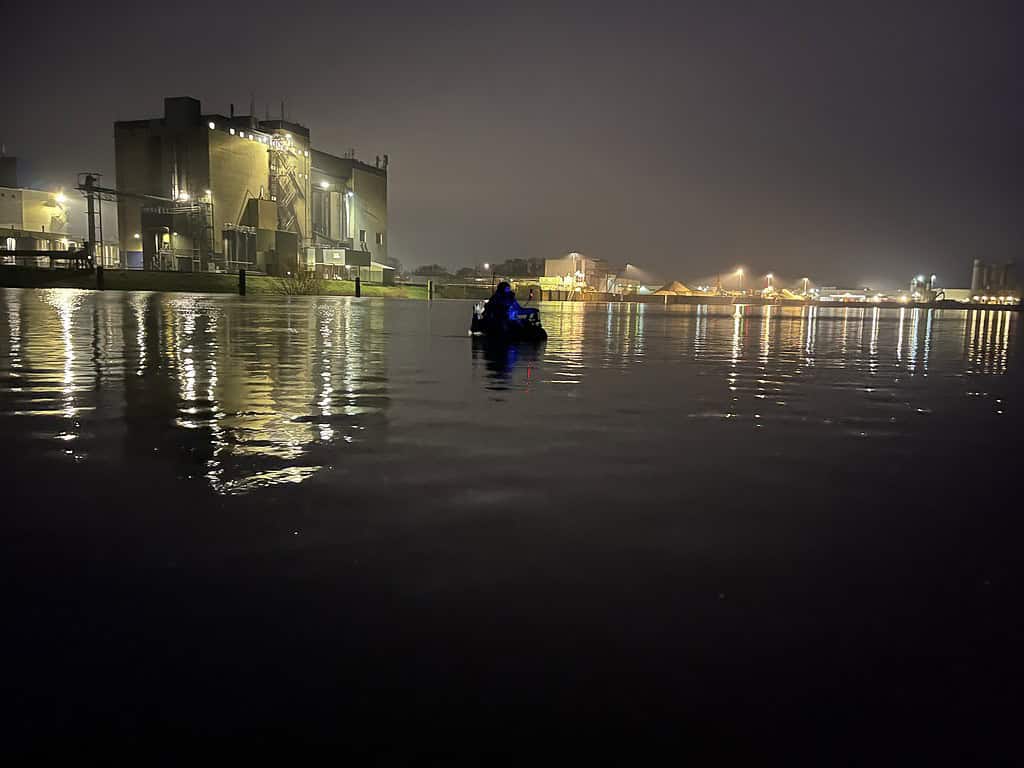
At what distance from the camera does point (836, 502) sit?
5051mm

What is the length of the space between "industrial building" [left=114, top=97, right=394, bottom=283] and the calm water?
70.6 meters

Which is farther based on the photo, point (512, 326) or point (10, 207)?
point (10, 207)

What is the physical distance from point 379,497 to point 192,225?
76793mm

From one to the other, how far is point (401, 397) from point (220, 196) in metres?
72.3

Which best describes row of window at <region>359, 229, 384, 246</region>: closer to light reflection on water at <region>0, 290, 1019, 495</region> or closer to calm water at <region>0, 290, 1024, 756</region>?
light reflection on water at <region>0, 290, 1019, 495</region>

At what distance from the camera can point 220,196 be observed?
73.1 m

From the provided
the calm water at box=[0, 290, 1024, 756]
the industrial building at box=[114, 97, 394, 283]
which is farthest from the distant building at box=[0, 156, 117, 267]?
the calm water at box=[0, 290, 1024, 756]

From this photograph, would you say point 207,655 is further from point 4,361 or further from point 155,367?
point 4,361

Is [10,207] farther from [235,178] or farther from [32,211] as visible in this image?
[235,178]

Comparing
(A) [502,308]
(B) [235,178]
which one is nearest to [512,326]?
(A) [502,308]

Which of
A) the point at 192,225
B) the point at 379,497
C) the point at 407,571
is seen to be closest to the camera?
the point at 407,571

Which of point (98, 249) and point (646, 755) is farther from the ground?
point (98, 249)

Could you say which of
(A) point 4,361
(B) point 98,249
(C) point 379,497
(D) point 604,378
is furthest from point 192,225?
(C) point 379,497

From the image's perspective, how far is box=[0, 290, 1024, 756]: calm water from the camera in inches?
97.8
